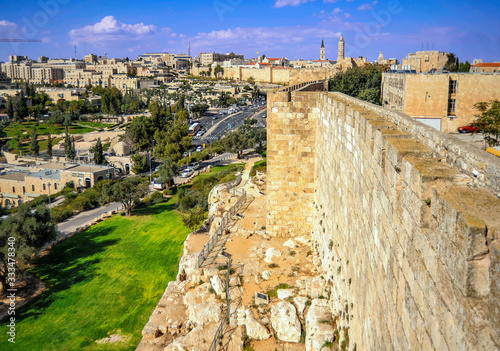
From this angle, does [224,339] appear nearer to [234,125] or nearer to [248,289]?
[248,289]

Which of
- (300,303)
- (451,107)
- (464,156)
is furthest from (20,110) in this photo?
(464,156)

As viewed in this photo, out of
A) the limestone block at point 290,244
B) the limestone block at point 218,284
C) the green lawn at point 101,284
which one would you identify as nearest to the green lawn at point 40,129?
the green lawn at point 101,284

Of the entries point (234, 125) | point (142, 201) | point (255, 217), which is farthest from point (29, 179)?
point (255, 217)

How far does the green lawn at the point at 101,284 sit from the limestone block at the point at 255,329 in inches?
221

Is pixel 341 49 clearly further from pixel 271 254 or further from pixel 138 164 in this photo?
pixel 271 254

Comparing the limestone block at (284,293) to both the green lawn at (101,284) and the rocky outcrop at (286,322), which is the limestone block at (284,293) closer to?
the rocky outcrop at (286,322)

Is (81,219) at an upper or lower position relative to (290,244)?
lower

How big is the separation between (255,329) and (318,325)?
1218 mm

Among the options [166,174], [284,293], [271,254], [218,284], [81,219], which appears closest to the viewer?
[284,293]

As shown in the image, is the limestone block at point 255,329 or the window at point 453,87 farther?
the window at point 453,87

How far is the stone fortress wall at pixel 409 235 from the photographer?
178cm

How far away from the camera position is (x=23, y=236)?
17.6 metres

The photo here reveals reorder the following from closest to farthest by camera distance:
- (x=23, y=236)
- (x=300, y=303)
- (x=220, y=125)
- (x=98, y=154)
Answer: (x=300, y=303)
(x=23, y=236)
(x=98, y=154)
(x=220, y=125)

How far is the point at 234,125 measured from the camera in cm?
5441
